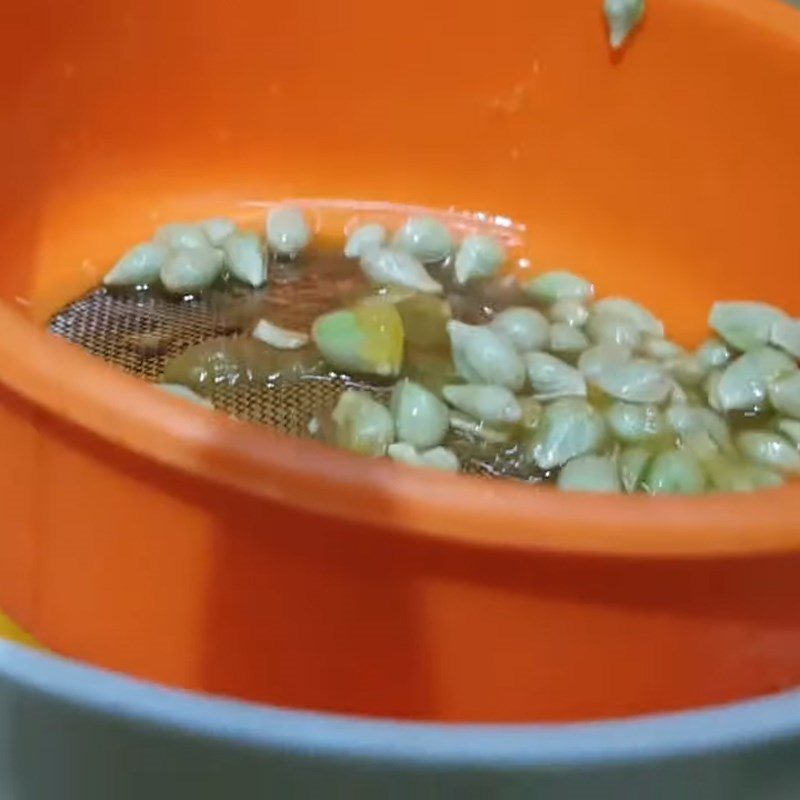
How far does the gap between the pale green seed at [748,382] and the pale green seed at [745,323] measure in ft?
0.08

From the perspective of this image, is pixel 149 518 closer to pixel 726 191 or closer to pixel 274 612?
pixel 274 612

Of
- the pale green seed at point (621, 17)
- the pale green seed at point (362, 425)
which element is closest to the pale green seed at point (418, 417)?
the pale green seed at point (362, 425)

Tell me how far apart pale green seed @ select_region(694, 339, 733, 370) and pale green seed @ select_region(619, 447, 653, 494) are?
3.6 inches

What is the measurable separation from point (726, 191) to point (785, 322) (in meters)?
0.08

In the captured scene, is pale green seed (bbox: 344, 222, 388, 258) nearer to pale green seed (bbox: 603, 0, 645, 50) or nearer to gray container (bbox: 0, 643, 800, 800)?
pale green seed (bbox: 603, 0, 645, 50)

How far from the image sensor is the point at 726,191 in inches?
27.5

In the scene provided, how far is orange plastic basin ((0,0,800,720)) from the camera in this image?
40cm

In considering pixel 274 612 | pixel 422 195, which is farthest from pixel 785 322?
pixel 274 612

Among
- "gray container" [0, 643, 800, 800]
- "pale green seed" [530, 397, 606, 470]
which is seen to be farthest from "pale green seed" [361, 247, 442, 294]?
"gray container" [0, 643, 800, 800]

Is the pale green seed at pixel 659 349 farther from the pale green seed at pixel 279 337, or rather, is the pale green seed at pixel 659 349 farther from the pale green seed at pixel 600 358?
the pale green seed at pixel 279 337

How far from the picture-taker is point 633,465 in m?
0.59

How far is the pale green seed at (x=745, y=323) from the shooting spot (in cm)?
67

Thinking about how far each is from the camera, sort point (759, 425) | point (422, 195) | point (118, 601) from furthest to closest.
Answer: point (422, 195) → point (759, 425) → point (118, 601)

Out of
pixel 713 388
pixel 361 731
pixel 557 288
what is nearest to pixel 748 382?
pixel 713 388
